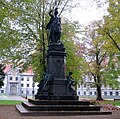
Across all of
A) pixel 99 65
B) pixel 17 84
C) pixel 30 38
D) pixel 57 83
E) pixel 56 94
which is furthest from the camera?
pixel 17 84

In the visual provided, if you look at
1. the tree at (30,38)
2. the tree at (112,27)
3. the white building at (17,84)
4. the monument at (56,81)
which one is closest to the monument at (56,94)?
the monument at (56,81)

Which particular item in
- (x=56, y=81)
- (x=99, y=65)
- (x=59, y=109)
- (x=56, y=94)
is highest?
(x=99, y=65)

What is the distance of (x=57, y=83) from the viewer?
50.3 ft

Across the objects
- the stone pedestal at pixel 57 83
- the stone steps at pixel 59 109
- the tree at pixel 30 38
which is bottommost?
the stone steps at pixel 59 109

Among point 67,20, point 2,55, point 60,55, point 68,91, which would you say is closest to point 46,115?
point 68,91

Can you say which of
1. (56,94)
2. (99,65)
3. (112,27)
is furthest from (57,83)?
(99,65)

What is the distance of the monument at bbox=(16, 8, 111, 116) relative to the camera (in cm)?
1281

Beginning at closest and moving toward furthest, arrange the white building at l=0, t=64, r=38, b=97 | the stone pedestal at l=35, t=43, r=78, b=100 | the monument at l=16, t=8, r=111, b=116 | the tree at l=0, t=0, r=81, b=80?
1. the monument at l=16, t=8, r=111, b=116
2. the stone pedestal at l=35, t=43, r=78, b=100
3. the tree at l=0, t=0, r=81, b=80
4. the white building at l=0, t=64, r=38, b=97

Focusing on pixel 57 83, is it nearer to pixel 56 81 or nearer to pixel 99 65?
pixel 56 81

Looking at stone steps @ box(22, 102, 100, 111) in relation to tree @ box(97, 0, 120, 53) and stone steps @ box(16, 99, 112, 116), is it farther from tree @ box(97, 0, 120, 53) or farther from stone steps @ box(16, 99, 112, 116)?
tree @ box(97, 0, 120, 53)

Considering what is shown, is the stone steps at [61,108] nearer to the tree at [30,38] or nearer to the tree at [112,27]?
the tree at [112,27]

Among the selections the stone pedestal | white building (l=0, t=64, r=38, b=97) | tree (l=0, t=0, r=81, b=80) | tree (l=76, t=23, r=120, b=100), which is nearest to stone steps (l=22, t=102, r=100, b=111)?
the stone pedestal

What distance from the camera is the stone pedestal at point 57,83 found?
1510 cm

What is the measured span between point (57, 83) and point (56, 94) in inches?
27.9
